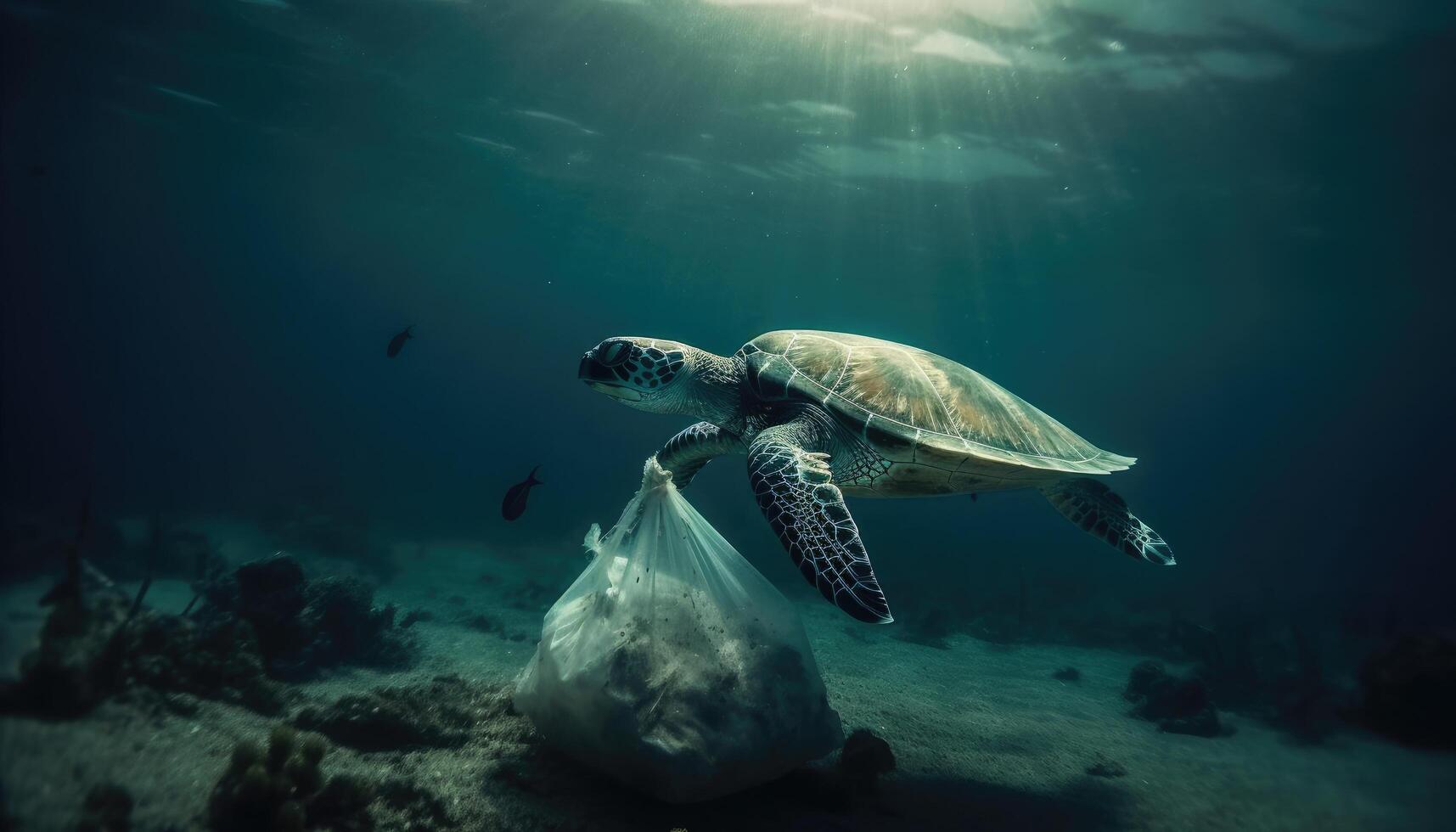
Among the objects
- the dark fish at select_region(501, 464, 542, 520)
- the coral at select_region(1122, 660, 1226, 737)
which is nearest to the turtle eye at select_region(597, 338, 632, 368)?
the dark fish at select_region(501, 464, 542, 520)

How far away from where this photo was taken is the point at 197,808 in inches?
90.1

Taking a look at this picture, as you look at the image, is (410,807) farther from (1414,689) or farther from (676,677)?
(1414,689)

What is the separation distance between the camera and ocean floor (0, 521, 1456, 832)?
208 cm

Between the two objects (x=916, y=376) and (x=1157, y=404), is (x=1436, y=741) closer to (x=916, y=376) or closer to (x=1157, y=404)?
(x=916, y=376)

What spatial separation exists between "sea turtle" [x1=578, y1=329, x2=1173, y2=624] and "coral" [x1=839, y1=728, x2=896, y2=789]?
1.12m

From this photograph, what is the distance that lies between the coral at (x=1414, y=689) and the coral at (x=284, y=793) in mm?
7748

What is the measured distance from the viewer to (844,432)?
4602 mm

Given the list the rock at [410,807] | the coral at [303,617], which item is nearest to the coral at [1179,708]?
the rock at [410,807]

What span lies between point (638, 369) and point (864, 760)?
3443 millimetres

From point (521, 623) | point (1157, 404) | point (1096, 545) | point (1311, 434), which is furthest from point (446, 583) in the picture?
point (1311, 434)

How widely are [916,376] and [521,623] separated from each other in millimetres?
8177

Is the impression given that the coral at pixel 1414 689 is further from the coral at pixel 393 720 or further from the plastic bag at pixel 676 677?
the coral at pixel 393 720

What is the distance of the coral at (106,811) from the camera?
184 cm

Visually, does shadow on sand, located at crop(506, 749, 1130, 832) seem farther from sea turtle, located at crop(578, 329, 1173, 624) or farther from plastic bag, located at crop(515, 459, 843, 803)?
sea turtle, located at crop(578, 329, 1173, 624)
